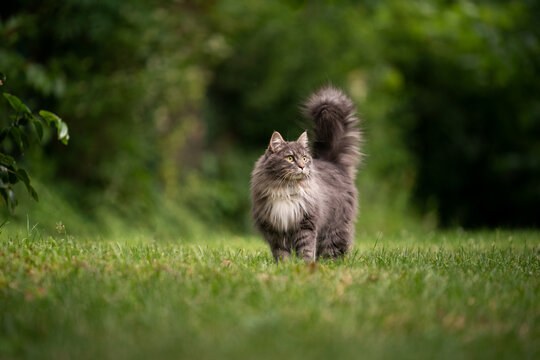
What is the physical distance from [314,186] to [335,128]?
1.05 meters

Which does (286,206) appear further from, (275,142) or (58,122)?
(58,122)

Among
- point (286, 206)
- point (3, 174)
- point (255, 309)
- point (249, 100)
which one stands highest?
point (249, 100)

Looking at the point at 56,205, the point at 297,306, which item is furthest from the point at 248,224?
A: the point at 297,306

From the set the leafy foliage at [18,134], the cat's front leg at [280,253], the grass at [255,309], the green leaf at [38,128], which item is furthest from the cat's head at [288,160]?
the green leaf at [38,128]

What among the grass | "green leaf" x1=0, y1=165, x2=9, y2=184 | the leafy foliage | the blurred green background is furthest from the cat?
"green leaf" x1=0, y1=165, x2=9, y2=184

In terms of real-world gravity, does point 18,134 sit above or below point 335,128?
below

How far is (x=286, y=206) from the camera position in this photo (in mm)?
5195

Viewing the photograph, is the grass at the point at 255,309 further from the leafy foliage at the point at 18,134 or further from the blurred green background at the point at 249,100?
the blurred green background at the point at 249,100

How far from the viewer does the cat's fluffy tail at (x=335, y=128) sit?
6168mm

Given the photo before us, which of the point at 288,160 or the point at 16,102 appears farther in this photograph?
the point at 288,160

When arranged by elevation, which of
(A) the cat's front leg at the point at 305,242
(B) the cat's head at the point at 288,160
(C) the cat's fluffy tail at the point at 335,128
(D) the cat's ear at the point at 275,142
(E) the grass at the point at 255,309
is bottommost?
(E) the grass at the point at 255,309

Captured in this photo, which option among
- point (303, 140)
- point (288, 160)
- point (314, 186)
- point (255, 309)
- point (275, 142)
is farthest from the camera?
point (303, 140)

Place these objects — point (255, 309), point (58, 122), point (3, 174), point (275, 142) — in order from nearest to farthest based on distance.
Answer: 1. point (255, 309)
2. point (58, 122)
3. point (3, 174)
4. point (275, 142)

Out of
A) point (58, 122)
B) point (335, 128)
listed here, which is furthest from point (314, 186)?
point (58, 122)
